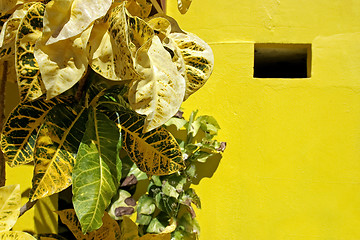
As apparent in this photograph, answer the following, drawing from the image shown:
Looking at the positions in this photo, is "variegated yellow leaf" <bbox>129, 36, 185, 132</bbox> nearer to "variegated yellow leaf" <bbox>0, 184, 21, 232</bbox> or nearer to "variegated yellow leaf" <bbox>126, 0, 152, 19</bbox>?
"variegated yellow leaf" <bbox>126, 0, 152, 19</bbox>

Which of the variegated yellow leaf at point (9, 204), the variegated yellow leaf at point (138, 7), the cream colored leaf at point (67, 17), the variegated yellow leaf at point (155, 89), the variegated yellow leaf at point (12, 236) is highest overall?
the variegated yellow leaf at point (138, 7)

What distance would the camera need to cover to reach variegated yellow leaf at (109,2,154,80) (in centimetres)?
61

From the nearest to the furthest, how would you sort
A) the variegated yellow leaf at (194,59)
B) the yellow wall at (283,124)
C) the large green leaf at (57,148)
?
the large green leaf at (57,148) → the variegated yellow leaf at (194,59) → the yellow wall at (283,124)

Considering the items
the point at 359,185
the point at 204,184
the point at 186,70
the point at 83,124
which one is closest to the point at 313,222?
the point at 359,185

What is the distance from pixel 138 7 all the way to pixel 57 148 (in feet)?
1.34

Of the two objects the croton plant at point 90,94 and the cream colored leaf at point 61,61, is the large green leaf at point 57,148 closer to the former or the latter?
the croton plant at point 90,94

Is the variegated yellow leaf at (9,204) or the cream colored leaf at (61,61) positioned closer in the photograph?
the cream colored leaf at (61,61)

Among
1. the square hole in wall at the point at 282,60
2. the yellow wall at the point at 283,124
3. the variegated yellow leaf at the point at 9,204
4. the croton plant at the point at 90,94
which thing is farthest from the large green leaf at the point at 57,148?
the square hole in wall at the point at 282,60

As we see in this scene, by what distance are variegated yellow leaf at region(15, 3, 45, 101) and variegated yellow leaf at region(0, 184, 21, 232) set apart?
0.25 m

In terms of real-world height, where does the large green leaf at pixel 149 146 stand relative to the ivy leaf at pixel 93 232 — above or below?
above

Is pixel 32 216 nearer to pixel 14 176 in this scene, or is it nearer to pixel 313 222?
pixel 14 176

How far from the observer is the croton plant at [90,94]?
0.59 m

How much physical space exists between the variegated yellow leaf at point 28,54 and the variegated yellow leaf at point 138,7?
21 centimetres

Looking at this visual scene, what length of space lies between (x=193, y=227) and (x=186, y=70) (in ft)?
2.30
